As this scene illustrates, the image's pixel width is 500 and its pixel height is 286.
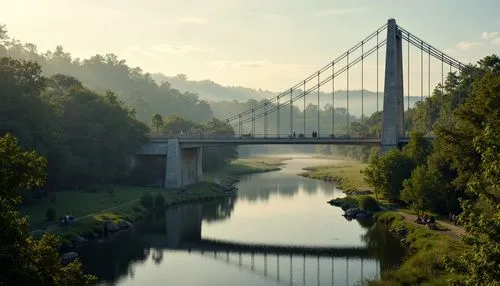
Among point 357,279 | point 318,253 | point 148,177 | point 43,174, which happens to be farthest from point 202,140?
point 43,174

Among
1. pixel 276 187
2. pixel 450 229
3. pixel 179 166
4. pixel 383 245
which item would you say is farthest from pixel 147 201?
pixel 450 229

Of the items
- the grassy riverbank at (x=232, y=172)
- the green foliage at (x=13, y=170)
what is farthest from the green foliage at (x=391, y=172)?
the green foliage at (x=13, y=170)

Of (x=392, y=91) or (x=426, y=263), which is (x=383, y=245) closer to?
(x=426, y=263)

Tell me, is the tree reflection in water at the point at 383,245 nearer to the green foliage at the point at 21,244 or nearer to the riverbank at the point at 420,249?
the riverbank at the point at 420,249

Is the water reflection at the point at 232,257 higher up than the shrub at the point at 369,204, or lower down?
lower down

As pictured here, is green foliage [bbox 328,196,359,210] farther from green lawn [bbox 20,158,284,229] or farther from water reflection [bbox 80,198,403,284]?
green lawn [bbox 20,158,284,229]


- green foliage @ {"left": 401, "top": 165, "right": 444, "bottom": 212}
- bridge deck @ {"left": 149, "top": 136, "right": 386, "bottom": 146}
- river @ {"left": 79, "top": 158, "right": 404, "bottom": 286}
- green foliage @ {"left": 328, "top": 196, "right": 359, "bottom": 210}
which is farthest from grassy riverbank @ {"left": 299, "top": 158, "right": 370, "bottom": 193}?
green foliage @ {"left": 401, "top": 165, "right": 444, "bottom": 212}
